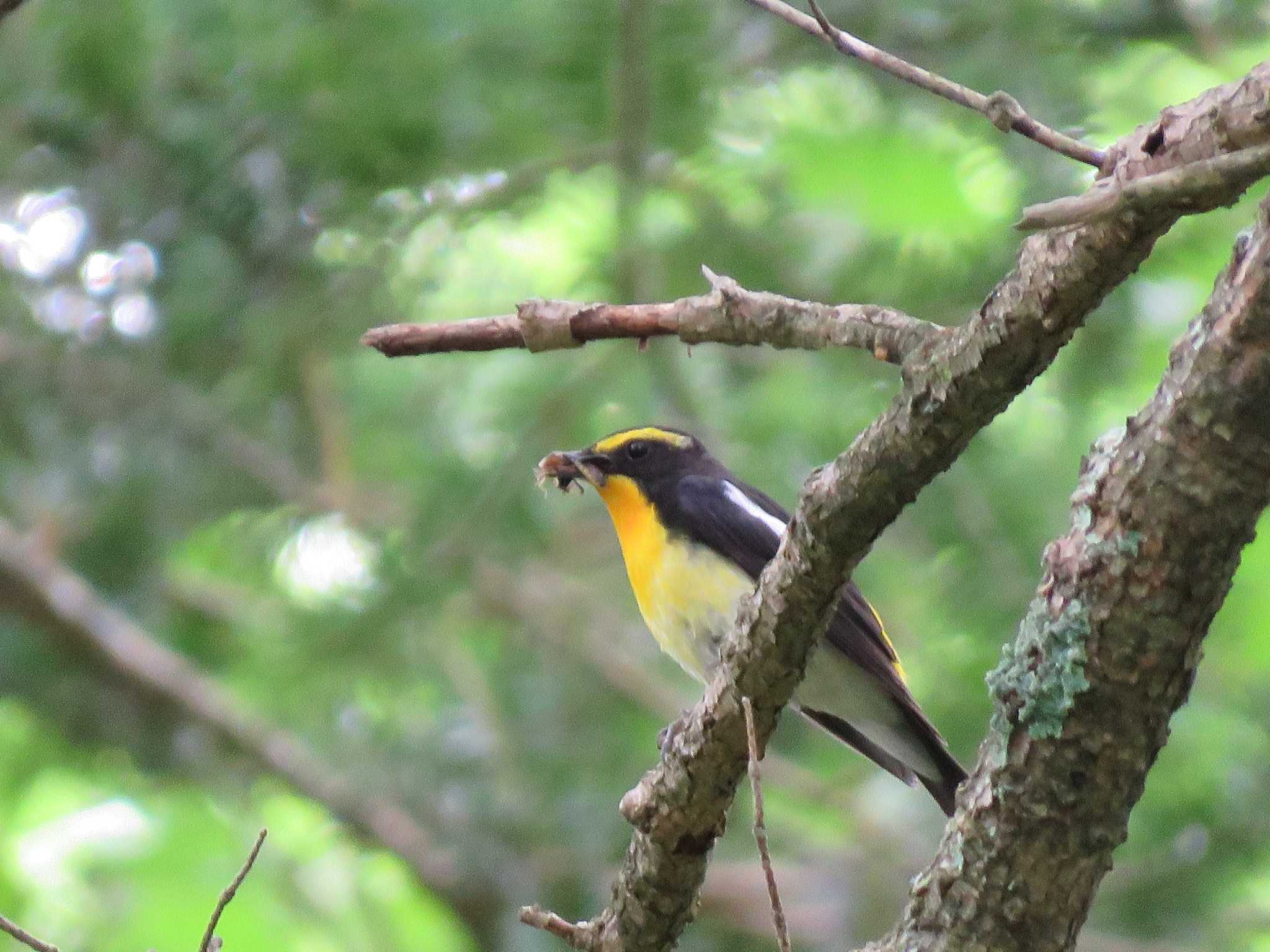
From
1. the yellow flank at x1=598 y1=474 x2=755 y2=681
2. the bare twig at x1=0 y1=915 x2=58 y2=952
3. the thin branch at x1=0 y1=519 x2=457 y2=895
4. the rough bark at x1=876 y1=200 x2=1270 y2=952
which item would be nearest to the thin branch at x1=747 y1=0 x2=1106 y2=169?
the rough bark at x1=876 y1=200 x2=1270 y2=952

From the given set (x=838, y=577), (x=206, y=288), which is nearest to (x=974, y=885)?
(x=838, y=577)

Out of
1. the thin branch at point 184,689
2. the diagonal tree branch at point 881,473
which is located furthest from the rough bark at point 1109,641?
the thin branch at point 184,689

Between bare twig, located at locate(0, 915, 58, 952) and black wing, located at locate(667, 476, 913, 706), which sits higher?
black wing, located at locate(667, 476, 913, 706)

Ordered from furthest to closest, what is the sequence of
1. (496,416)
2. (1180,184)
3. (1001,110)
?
1. (496,416)
2. (1001,110)
3. (1180,184)

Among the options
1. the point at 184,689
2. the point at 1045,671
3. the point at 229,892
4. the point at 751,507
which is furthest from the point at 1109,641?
the point at 184,689

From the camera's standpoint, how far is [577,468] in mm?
4367

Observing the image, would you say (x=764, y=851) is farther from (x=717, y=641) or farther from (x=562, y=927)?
(x=717, y=641)

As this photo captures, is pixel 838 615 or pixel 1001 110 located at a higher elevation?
pixel 838 615

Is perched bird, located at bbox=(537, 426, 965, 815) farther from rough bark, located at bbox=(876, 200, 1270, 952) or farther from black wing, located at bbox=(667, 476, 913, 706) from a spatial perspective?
rough bark, located at bbox=(876, 200, 1270, 952)

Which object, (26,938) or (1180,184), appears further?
(26,938)

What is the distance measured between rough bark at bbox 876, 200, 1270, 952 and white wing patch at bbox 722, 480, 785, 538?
1.98 metres

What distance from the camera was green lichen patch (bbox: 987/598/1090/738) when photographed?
197cm

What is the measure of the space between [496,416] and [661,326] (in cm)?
327

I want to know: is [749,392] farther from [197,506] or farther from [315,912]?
[315,912]
